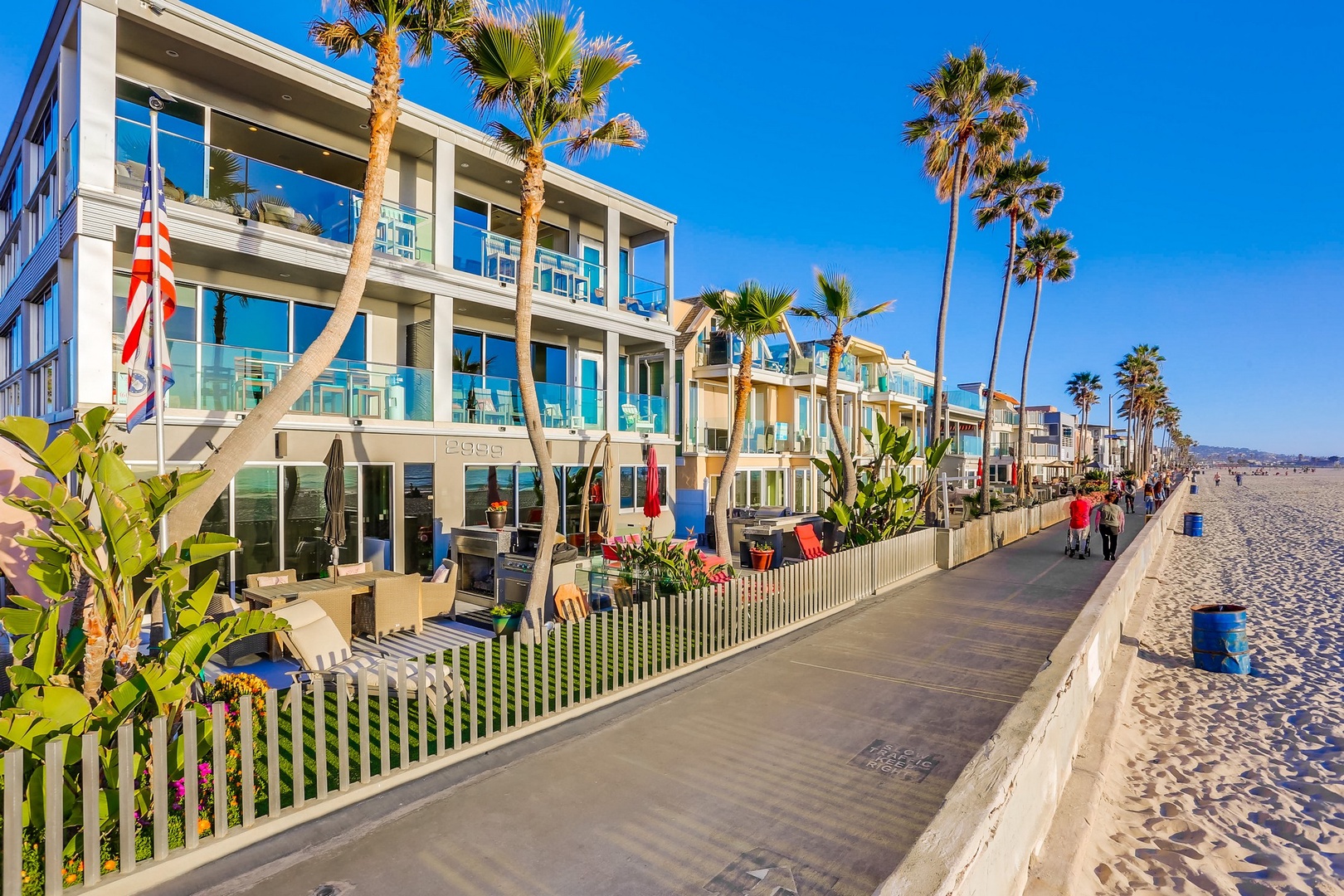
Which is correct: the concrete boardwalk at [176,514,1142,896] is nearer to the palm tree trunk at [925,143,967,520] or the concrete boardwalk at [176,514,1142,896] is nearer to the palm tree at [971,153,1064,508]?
the palm tree trunk at [925,143,967,520]

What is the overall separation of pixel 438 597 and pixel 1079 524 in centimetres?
1595

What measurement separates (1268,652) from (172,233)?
18.4 m

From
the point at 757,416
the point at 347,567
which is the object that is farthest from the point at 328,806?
the point at 757,416

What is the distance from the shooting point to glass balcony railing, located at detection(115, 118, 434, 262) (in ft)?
34.4

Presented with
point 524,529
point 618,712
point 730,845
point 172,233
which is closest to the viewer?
point 730,845

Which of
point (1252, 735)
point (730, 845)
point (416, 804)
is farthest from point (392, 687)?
A: point (1252, 735)

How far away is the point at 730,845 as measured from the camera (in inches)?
175

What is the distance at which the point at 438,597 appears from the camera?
10.5m

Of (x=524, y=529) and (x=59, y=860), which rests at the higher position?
(x=524, y=529)

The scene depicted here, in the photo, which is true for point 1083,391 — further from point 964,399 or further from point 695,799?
point 695,799

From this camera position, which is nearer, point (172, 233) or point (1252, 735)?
point (1252, 735)

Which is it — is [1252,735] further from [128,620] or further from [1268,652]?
[128,620]

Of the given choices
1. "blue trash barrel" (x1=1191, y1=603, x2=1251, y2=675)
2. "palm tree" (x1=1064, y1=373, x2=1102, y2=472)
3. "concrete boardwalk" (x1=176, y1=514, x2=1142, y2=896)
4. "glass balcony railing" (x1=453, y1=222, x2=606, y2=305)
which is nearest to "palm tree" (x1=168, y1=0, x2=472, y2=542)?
"concrete boardwalk" (x1=176, y1=514, x2=1142, y2=896)

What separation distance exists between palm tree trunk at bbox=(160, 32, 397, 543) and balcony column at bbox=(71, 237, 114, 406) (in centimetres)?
369
